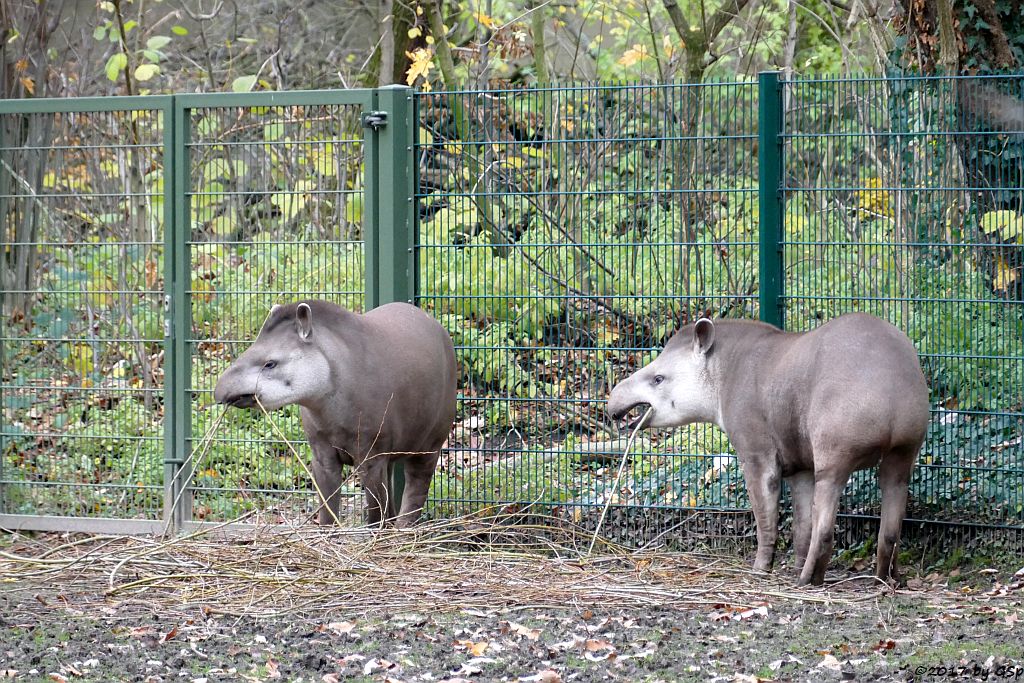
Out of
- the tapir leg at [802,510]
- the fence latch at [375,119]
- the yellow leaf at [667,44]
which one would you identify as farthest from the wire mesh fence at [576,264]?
the yellow leaf at [667,44]

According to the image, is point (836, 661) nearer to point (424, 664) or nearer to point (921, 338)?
point (424, 664)

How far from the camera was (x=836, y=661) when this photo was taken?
5.61 metres

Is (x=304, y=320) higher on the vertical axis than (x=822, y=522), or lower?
higher

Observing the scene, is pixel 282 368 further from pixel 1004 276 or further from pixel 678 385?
pixel 1004 276

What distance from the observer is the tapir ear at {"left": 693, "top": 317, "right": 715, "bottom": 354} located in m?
7.59

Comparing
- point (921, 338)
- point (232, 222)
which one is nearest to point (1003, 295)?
point (921, 338)

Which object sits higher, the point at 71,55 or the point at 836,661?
the point at 71,55

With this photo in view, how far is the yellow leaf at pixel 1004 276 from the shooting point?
7551mm

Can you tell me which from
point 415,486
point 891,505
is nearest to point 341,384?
point 415,486

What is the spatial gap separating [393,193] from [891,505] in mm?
3403

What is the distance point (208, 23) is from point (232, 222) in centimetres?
1004

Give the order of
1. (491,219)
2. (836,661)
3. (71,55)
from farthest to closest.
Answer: (71,55)
(491,219)
(836,661)

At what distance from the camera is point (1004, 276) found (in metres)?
7.57

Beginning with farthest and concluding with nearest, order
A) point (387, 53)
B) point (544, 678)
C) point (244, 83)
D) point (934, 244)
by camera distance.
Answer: point (387, 53)
point (244, 83)
point (934, 244)
point (544, 678)
